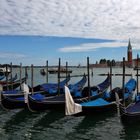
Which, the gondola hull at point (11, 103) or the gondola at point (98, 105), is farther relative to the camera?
the gondola hull at point (11, 103)

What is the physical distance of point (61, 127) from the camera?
46.4 ft

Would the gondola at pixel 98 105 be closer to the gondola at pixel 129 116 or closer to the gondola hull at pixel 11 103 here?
the gondola at pixel 129 116

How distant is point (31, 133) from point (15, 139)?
108cm

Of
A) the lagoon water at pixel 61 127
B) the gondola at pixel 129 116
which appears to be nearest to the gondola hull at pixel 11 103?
the lagoon water at pixel 61 127

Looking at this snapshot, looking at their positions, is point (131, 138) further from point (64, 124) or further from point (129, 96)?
point (129, 96)

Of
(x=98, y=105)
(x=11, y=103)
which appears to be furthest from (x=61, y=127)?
(x=11, y=103)

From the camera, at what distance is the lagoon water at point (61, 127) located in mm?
12660

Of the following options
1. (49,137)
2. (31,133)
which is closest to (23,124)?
(31,133)

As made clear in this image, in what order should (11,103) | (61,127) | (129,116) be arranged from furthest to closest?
(11,103) < (61,127) < (129,116)

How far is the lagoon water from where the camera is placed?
12660 mm

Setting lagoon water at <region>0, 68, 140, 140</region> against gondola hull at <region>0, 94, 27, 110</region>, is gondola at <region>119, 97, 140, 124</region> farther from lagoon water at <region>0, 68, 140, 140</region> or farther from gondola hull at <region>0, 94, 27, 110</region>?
gondola hull at <region>0, 94, 27, 110</region>

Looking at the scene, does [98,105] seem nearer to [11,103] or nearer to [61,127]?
[61,127]

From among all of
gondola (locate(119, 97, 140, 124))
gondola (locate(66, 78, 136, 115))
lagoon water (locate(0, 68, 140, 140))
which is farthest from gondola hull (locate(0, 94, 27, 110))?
gondola (locate(119, 97, 140, 124))

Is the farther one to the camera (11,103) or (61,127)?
(11,103)
